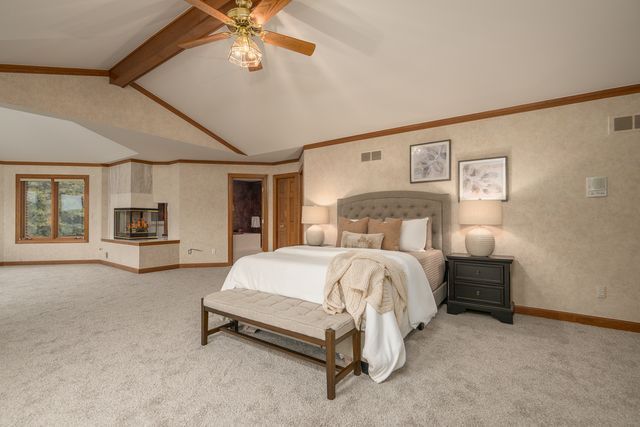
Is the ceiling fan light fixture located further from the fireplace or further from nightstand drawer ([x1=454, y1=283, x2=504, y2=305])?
the fireplace

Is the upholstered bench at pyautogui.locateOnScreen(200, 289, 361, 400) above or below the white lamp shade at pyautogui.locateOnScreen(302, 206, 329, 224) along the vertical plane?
below

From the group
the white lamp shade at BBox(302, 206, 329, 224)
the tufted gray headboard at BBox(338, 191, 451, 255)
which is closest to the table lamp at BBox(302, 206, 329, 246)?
the white lamp shade at BBox(302, 206, 329, 224)

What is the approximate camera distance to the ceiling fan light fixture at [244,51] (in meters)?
2.45

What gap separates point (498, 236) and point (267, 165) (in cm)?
489

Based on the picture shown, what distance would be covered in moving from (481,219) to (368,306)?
2028 mm

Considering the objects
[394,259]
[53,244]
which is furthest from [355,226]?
[53,244]

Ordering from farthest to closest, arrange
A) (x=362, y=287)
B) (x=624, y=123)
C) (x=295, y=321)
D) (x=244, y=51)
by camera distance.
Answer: (x=624, y=123) < (x=244, y=51) < (x=362, y=287) < (x=295, y=321)

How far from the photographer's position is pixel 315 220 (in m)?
5.02

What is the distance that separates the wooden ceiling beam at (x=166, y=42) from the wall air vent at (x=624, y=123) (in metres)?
3.74

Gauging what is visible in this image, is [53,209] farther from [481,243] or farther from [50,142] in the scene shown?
[481,243]

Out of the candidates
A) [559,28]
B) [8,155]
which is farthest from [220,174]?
[559,28]

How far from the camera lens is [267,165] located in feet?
23.0

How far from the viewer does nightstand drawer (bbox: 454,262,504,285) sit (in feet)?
10.9

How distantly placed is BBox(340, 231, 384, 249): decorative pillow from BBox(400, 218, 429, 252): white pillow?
34cm
